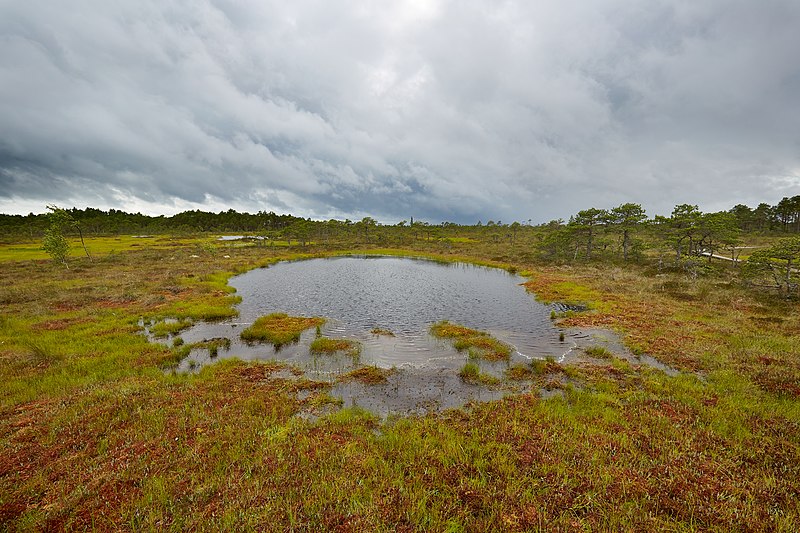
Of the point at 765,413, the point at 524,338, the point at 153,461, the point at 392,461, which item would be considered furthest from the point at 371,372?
the point at 765,413

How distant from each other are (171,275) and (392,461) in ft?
169

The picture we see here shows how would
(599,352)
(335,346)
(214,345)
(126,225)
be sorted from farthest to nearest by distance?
1. (126,225)
2. (335,346)
3. (214,345)
4. (599,352)

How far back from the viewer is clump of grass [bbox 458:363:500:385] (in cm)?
1689

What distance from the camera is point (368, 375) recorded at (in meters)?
17.5

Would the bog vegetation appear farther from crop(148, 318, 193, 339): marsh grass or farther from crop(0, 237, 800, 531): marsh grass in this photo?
crop(148, 318, 193, 339): marsh grass

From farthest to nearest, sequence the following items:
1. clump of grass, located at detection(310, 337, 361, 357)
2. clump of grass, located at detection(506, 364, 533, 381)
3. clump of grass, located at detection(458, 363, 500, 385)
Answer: clump of grass, located at detection(310, 337, 361, 357), clump of grass, located at detection(506, 364, 533, 381), clump of grass, located at detection(458, 363, 500, 385)

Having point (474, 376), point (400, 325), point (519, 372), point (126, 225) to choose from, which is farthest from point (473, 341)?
point (126, 225)

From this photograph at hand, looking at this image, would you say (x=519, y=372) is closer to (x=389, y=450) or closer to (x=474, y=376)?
(x=474, y=376)

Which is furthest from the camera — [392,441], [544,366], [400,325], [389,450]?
[400,325]

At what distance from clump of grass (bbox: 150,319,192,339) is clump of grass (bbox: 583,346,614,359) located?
30.7m

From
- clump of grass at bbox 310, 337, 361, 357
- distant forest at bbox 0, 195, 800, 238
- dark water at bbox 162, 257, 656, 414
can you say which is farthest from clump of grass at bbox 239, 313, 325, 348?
distant forest at bbox 0, 195, 800, 238

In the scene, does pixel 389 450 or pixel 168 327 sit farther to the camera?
pixel 168 327

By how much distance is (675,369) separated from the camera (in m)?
18.2

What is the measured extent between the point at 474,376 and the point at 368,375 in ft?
A: 19.5
